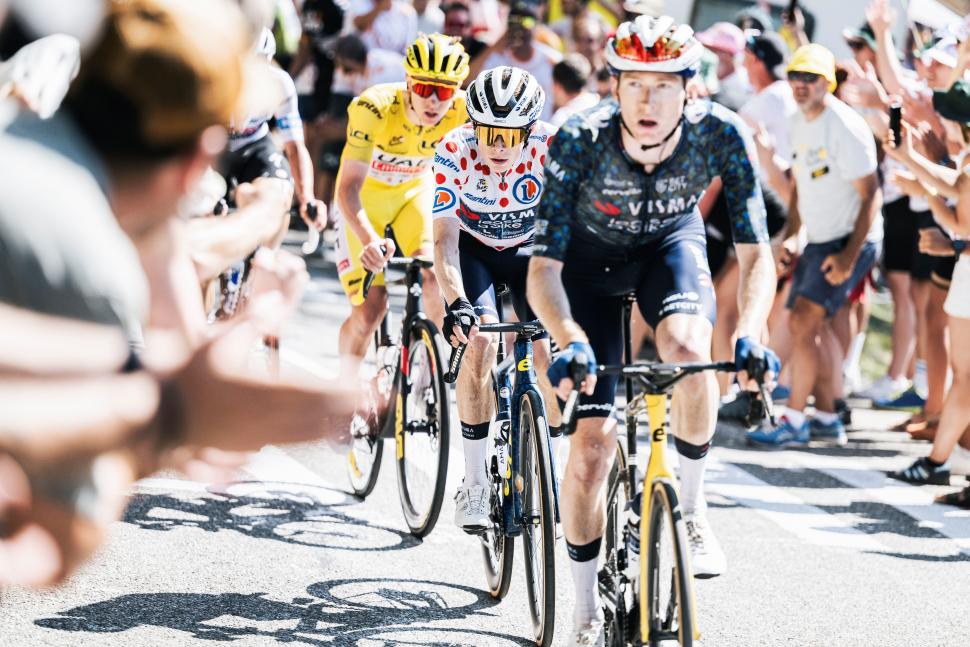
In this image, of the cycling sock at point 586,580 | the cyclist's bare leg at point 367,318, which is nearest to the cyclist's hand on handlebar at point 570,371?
the cycling sock at point 586,580

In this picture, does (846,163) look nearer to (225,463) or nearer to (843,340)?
(843,340)

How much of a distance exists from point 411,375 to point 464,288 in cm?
89

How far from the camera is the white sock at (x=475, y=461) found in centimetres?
593

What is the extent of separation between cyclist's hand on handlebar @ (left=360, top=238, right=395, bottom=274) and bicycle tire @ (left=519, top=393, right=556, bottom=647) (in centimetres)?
142

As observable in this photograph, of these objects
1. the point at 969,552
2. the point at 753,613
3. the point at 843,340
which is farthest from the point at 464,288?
the point at 843,340

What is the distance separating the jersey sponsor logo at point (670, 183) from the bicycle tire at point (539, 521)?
0.98m

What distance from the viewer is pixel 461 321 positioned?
5.32 meters

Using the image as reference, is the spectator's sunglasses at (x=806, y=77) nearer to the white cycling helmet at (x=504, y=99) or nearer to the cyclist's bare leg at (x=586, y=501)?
the white cycling helmet at (x=504, y=99)

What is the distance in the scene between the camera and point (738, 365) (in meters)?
3.96

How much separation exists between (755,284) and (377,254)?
2371mm

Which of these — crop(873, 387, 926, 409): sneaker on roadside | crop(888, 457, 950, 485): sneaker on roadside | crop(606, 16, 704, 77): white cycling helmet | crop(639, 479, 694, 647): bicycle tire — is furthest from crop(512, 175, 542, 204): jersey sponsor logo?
crop(873, 387, 926, 409): sneaker on roadside

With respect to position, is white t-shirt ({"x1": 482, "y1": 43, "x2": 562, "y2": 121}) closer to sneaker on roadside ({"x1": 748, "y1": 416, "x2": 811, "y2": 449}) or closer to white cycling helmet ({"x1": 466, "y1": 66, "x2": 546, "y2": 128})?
sneaker on roadside ({"x1": 748, "y1": 416, "x2": 811, "y2": 449})

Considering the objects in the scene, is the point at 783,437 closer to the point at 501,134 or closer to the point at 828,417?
the point at 828,417

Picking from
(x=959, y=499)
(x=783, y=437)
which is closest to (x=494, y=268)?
(x=959, y=499)
